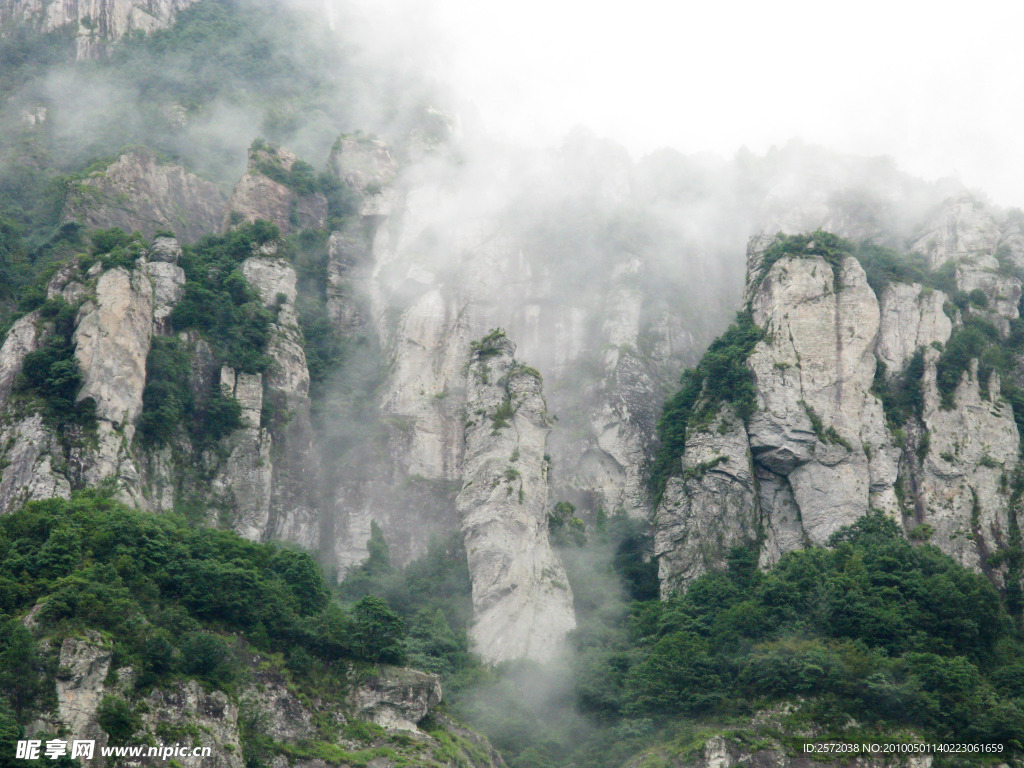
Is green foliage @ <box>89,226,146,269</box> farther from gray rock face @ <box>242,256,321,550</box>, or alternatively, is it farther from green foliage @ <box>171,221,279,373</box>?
gray rock face @ <box>242,256,321,550</box>

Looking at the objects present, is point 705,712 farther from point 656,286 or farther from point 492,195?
point 492,195

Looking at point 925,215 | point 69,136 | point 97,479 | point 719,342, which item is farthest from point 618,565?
point 69,136

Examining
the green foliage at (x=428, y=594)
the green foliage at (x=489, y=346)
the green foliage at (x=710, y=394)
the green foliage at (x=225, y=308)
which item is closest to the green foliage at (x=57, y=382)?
the green foliage at (x=225, y=308)

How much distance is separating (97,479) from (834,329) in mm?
42423

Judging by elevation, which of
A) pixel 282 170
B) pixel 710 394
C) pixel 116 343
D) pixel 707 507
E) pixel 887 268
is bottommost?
pixel 707 507

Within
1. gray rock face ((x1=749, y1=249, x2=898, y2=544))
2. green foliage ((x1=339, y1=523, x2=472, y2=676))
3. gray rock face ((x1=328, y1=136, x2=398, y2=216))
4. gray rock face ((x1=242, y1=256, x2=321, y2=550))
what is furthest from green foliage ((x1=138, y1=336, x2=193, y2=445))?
gray rock face ((x1=749, y1=249, x2=898, y2=544))

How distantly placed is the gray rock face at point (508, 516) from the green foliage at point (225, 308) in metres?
13.6

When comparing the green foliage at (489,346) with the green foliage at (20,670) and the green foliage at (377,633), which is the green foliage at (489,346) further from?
the green foliage at (20,670)

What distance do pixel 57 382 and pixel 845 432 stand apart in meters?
42.4

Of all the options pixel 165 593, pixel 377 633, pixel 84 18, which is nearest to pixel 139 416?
pixel 165 593

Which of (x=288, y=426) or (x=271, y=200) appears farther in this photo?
(x=271, y=200)

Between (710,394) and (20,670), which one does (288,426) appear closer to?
(710,394)

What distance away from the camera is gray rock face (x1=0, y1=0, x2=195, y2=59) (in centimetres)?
10219

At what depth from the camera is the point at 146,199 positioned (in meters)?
83.9
